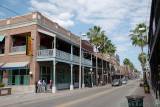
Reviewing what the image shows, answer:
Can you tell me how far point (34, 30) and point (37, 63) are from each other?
4391 millimetres

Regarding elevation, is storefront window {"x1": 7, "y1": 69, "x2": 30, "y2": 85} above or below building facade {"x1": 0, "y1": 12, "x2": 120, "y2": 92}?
below

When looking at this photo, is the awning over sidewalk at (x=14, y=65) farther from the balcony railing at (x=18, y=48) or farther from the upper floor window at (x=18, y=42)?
the upper floor window at (x=18, y=42)

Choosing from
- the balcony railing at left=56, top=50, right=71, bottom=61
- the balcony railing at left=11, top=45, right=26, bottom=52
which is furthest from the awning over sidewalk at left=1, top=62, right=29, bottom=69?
the balcony railing at left=56, top=50, right=71, bottom=61

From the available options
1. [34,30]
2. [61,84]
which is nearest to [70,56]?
[61,84]

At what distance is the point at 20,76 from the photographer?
38.3 metres

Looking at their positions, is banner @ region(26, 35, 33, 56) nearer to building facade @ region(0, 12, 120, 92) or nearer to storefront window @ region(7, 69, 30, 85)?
building facade @ region(0, 12, 120, 92)

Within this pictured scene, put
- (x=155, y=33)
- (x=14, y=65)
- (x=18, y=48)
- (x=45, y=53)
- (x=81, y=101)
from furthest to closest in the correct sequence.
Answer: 1. (x=18, y=48)
2. (x=14, y=65)
3. (x=45, y=53)
4. (x=81, y=101)
5. (x=155, y=33)

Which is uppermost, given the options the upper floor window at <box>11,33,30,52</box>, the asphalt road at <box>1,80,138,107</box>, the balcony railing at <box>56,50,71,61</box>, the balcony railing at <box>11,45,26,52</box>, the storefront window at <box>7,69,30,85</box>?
the upper floor window at <box>11,33,30,52</box>

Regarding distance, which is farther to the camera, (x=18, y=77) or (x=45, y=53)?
(x=18, y=77)

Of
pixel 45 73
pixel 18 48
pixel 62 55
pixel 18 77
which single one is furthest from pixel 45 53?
pixel 18 77

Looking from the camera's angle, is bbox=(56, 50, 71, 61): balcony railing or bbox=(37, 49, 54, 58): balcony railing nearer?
bbox=(37, 49, 54, 58): balcony railing

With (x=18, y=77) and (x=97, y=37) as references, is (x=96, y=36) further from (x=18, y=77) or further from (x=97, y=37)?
(x=18, y=77)

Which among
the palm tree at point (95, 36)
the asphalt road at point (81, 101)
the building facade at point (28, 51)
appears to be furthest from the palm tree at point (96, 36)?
the asphalt road at point (81, 101)

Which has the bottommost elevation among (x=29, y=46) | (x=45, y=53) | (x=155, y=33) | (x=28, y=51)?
(x=155, y=33)
